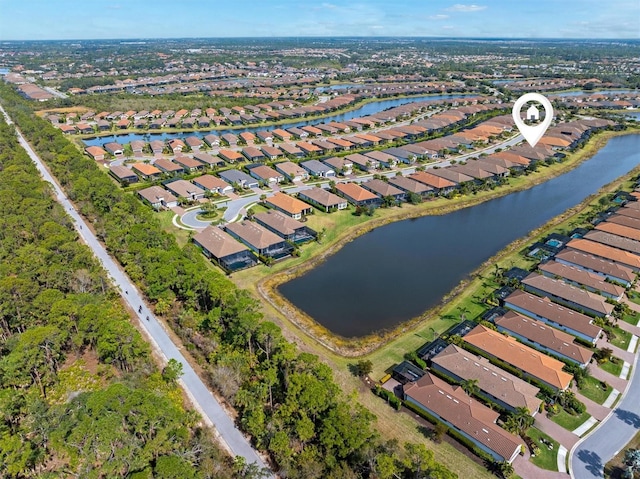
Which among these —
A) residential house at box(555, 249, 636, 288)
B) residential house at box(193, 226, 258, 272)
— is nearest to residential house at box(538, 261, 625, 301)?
residential house at box(555, 249, 636, 288)

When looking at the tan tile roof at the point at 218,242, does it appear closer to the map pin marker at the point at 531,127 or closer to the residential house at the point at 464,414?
the residential house at the point at 464,414

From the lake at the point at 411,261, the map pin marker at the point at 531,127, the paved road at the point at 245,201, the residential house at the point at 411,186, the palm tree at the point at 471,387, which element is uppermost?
the map pin marker at the point at 531,127

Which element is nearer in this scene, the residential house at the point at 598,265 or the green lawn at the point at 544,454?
the green lawn at the point at 544,454

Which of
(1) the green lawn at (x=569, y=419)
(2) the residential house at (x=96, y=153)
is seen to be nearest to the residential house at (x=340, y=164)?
(2) the residential house at (x=96, y=153)

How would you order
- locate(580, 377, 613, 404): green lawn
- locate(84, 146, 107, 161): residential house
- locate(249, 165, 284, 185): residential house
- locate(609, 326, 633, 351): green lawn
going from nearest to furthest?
locate(580, 377, 613, 404): green lawn < locate(609, 326, 633, 351): green lawn < locate(249, 165, 284, 185): residential house < locate(84, 146, 107, 161): residential house

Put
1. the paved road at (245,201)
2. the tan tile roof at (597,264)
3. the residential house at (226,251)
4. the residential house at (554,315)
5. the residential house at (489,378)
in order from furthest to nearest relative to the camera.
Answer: the paved road at (245,201)
the residential house at (226,251)
the tan tile roof at (597,264)
the residential house at (554,315)
the residential house at (489,378)

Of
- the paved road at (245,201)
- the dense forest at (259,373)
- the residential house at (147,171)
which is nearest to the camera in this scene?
the dense forest at (259,373)

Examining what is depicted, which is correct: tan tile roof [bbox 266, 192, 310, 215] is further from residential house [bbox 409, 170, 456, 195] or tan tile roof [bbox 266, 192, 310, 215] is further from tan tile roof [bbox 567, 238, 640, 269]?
tan tile roof [bbox 567, 238, 640, 269]
